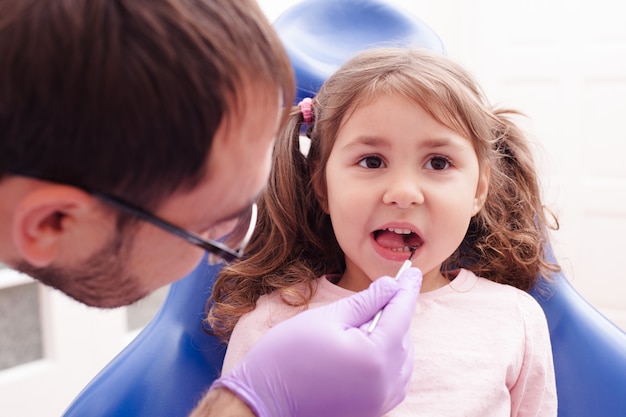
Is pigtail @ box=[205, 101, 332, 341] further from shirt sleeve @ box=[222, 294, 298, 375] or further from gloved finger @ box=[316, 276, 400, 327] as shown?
gloved finger @ box=[316, 276, 400, 327]

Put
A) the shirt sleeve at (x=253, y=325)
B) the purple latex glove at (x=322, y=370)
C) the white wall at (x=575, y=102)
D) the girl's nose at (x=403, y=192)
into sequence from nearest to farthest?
the purple latex glove at (x=322, y=370) → the girl's nose at (x=403, y=192) → the shirt sleeve at (x=253, y=325) → the white wall at (x=575, y=102)

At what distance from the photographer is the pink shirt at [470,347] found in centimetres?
107

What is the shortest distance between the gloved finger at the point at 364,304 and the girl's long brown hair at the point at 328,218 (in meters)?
0.26

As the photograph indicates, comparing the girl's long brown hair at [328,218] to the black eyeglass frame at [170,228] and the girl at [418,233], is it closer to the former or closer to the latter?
the girl at [418,233]

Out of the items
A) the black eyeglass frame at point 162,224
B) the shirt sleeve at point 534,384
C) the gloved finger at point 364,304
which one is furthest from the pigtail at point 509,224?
the black eyeglass frame at point 162,224

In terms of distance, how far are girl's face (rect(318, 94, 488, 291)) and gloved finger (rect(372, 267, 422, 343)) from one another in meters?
0.13

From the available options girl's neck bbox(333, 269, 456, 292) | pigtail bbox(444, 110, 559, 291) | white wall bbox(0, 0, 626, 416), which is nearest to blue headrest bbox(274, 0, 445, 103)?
pigtail bbox(444, 110, 559, 291)

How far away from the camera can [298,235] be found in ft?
4.37

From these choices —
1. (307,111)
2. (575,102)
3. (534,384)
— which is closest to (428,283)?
(534,384)

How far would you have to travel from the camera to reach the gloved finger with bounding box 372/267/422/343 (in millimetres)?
915

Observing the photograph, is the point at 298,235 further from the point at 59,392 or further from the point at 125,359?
the point at 59,392

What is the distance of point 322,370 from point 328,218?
494 mm

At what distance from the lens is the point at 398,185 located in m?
1.08

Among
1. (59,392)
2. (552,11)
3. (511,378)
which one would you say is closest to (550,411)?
(511,378)
